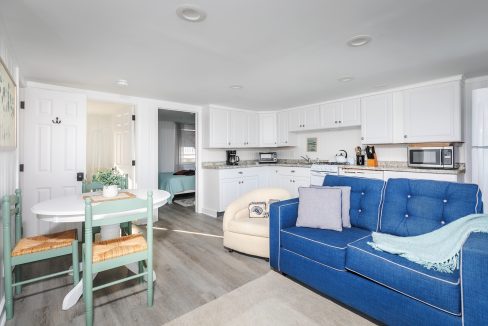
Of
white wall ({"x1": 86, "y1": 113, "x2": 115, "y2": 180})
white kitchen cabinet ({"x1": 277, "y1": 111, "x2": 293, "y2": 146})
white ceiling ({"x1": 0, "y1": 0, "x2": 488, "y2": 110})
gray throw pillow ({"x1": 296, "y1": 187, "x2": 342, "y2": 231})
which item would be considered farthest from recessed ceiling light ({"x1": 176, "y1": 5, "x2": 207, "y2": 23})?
white wall ({"x1": 86, "y1": 113, "x2": 115, "y2": 180})

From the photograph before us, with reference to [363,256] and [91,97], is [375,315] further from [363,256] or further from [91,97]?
[91,97]

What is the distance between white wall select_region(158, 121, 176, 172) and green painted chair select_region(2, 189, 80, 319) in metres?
5.17

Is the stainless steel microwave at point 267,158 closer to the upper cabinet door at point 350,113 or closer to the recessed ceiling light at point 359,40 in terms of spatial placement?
the upper cabinet door at point 350,113

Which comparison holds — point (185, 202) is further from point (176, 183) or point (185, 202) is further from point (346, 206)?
point (346, 206)

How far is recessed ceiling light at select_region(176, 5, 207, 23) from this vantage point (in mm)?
1701

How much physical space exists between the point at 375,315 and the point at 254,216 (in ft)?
5.33

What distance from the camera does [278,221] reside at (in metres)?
2.39

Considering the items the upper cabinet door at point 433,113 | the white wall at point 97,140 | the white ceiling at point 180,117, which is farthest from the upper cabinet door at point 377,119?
the white wall at point 97,140

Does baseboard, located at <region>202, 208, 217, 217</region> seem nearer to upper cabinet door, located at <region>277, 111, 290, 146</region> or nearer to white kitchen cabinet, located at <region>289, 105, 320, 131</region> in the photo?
upper cabinet door, located at <region>277, 111, 290, 146</region>

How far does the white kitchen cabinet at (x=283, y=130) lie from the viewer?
555cm

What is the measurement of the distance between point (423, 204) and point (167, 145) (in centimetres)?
676

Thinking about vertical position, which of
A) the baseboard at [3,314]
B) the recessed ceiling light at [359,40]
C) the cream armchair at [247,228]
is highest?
the recessed ceiling light at [359,40]

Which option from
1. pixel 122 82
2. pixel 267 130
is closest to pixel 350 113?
pixel 267 130

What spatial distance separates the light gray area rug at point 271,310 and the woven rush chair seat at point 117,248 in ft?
2.00
